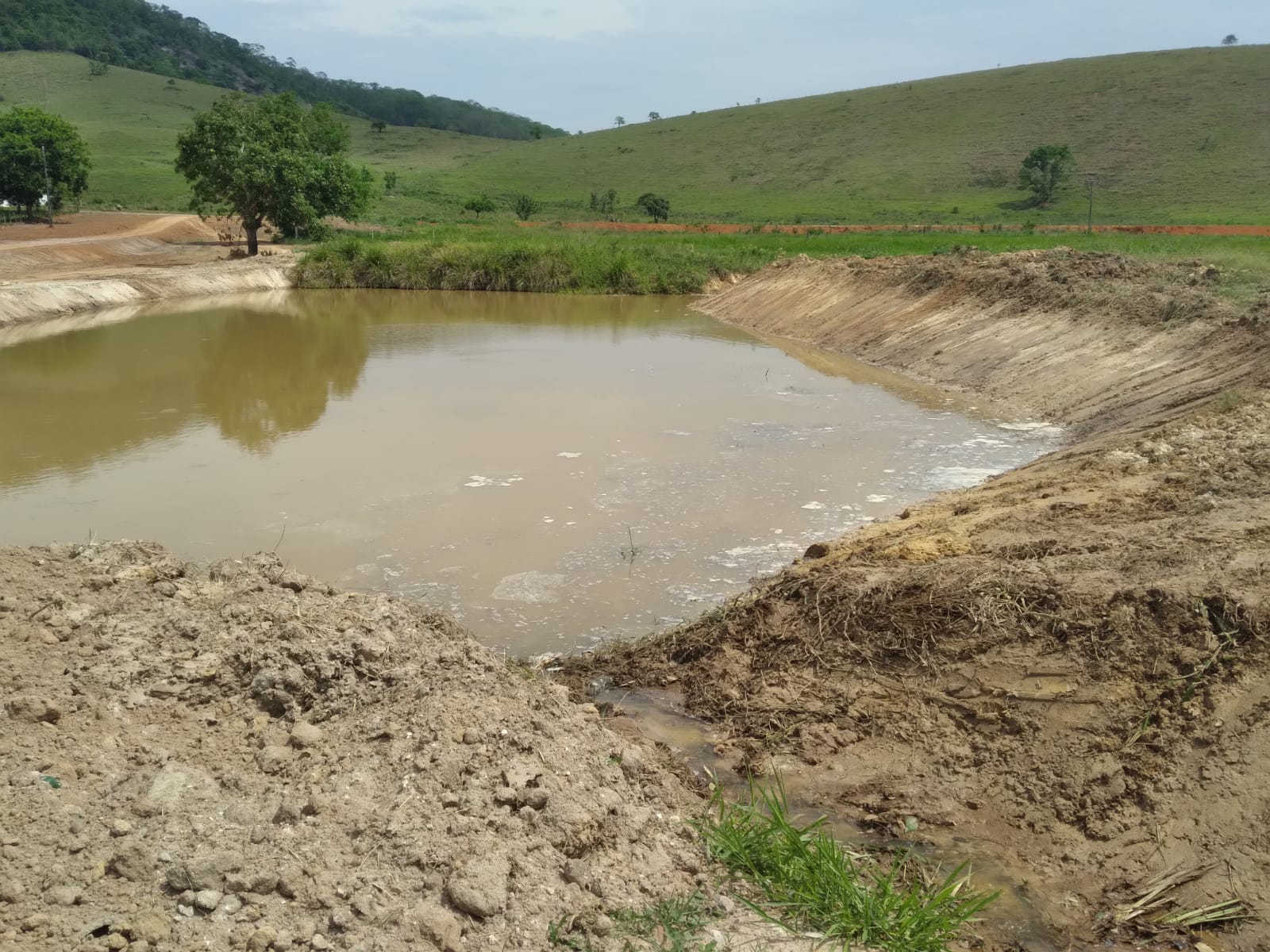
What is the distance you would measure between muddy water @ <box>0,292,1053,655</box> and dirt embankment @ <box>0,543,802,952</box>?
1.96 m

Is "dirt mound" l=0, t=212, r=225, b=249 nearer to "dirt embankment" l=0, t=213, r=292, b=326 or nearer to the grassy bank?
"dirt embankment" l=0, t=213, r=292, b=326

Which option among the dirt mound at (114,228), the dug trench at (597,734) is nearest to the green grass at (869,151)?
the dirt mound at (114,228)

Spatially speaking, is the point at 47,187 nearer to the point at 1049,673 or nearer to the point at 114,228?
the point at 114,228

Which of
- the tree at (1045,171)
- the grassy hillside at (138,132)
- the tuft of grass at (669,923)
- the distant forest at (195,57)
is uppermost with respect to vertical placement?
the distant forest at (195,57)

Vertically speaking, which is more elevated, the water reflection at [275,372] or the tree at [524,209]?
Result: the tree at [524,209]

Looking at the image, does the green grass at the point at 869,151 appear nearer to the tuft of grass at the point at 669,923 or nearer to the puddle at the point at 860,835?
the puddle at the point at 860,835

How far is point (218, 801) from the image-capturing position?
3.62m

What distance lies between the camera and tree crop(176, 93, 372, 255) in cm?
3291

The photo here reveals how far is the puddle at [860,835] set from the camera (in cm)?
379

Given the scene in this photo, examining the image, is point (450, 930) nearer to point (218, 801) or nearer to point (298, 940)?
point (298, 940)

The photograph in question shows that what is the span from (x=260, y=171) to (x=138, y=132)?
48283mm

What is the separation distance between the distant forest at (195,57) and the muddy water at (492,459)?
9075 cm

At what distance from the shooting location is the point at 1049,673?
4918 mm

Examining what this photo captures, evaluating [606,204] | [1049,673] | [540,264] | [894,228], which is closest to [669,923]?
[1049,673]
